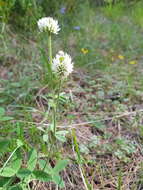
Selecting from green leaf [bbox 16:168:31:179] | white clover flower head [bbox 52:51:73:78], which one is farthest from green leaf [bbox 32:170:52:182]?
white clover flower head [bbox 52:51:73:78]

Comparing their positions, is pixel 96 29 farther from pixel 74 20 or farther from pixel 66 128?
pixel 66 128

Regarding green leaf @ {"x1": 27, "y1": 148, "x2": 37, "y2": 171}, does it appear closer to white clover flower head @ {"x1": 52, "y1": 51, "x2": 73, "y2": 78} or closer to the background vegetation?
the background vegetation

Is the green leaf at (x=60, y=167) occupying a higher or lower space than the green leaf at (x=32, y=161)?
lower

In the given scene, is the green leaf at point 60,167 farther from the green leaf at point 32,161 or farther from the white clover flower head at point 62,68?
the white clover flower head at point 62,68

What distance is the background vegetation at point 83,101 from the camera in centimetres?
116

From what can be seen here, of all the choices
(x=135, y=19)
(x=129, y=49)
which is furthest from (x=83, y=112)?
Result: (x=135, y=19)

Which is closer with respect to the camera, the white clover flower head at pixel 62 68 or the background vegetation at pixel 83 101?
the white clover flower head at pixel 62 68

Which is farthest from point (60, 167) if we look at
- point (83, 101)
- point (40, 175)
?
point (83, 101)

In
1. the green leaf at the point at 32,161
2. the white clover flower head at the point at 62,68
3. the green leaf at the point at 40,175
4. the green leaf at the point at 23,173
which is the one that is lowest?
the green leaf at the point at 40,175

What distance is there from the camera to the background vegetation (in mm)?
1159

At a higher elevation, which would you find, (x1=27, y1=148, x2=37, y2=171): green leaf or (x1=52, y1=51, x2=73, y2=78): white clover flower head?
(x1=52, y1=51, x2=73, y2=78): white clover flower head

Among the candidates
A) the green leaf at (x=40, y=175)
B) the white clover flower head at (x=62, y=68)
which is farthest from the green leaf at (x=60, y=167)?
the white clover flower head at (x=62, y=68)

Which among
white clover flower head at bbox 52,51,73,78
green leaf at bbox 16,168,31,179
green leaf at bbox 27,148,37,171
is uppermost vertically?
white clover flower head at bbox 52,51,73,78

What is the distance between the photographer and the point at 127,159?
1.27 m
